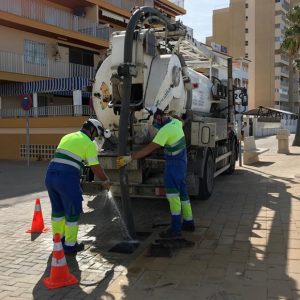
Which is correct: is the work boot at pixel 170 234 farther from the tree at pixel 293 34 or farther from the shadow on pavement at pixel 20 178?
the tree at pixel 293 34

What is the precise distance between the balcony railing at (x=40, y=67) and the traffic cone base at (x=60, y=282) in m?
20.9

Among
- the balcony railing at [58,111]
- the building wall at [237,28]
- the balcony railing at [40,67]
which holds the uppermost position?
the building wall at [237,28]

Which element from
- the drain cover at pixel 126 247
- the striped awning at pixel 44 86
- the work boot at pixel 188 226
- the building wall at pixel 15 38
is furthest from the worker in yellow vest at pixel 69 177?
the building wall at pixel 15 38

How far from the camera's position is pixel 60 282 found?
16.2 ft

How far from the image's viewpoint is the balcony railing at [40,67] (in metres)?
24.4

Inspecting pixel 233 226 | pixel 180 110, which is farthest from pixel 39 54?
pixel 233 226

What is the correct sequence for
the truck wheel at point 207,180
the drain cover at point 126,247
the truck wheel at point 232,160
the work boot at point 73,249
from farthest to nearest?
1. the truck wheel at point 232,160
2. the truck wheel at point 207,180
3. the drain cover at point 126,247
4. the work boot at point 73,249

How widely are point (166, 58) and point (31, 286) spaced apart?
469cm

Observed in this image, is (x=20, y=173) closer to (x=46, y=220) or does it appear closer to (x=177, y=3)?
(x=46, y=220)

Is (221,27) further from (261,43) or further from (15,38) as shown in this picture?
(15,38)

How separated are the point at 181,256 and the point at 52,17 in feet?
78.2

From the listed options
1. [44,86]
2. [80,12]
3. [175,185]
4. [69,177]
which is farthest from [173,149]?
[80,12]

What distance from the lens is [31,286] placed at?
16.3 ft

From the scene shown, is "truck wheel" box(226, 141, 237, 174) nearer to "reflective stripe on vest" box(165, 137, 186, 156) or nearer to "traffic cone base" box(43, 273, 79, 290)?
"reflective stripe on vest" box(165, 137, 186, 156)
